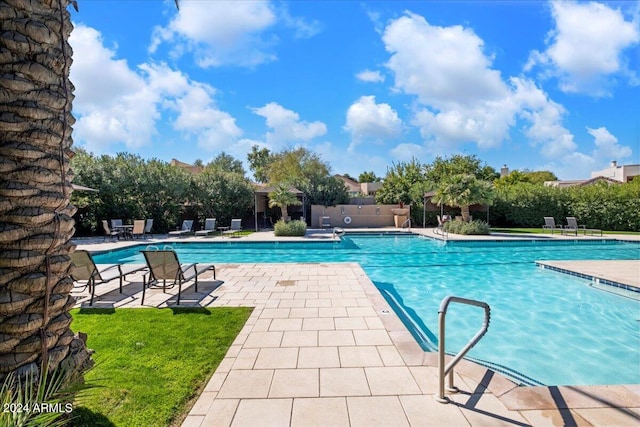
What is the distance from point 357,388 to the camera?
2.94 m

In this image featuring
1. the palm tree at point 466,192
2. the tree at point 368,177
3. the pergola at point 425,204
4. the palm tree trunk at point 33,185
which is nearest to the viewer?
the palm tree trunk at point 33,185

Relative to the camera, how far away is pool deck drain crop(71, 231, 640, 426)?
250 centimetres

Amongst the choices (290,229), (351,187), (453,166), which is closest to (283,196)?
(290,229)

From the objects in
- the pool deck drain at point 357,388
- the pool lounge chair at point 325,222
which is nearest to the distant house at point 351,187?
the pool lounge chair at point 325,222

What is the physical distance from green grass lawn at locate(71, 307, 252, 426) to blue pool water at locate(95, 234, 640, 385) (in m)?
2.87

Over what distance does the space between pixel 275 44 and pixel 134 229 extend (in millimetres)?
10889

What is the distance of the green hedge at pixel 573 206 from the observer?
65.6 ft

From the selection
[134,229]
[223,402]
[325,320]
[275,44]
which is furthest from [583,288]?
[134,229]

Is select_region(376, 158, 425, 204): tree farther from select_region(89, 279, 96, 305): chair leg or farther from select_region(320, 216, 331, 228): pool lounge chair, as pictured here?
select_region(89, 279, 96, 305): chair leg

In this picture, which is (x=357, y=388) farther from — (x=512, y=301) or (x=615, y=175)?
(x=615, y=175)

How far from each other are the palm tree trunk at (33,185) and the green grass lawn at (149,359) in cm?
44

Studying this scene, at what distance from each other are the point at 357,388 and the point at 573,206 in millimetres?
23989

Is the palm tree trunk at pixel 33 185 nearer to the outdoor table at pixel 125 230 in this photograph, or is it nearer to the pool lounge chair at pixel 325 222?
the outdoor table at pixel 125 230

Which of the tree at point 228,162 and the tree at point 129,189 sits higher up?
the tree at point 228,162
